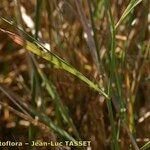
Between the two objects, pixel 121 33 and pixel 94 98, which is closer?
pixel 94 98

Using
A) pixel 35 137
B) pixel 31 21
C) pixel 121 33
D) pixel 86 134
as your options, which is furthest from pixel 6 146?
pixel 121 33

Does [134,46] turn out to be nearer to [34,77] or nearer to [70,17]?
[70,17]

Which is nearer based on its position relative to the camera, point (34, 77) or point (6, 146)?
point (34, 77)

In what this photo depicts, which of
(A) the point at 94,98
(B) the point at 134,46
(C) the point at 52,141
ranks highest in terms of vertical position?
(B) the point at 134,46

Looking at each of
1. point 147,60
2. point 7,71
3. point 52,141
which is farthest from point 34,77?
point 7,71

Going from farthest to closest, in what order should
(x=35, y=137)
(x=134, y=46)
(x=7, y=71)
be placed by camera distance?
(x=7, y=71) → (x=134, y=46) → (x=35, y=137)

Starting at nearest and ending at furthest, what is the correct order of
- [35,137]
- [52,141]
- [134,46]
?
[52,141]
[35,137]
[134,46]

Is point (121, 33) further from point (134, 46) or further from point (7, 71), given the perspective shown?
point (7, 71)

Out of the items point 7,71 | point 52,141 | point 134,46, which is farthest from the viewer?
point 7,71

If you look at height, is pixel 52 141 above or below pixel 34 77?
below
